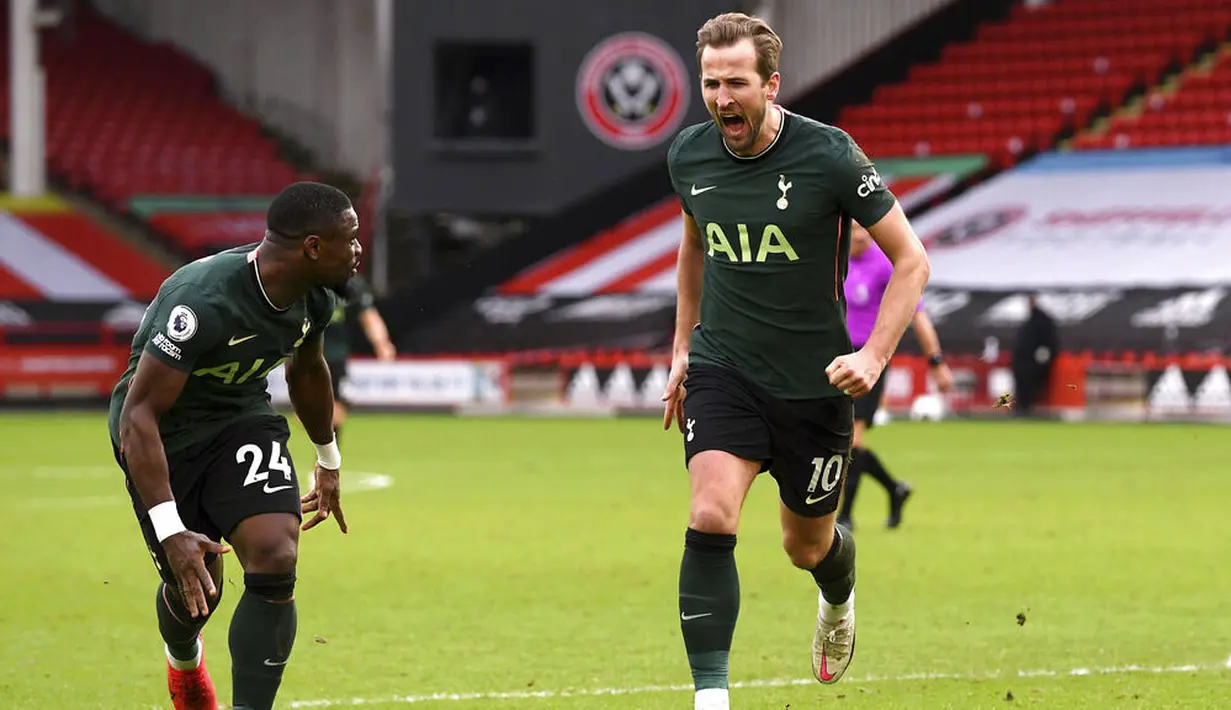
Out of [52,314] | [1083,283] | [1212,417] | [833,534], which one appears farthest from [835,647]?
[52,314]

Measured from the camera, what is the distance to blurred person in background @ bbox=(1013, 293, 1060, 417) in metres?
29.3

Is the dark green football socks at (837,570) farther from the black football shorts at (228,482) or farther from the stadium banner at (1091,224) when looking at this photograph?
the stadium banner at (1091,224)

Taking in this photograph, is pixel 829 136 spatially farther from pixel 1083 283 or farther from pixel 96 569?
pixel 1083 283

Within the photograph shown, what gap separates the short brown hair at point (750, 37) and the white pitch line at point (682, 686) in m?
2.61

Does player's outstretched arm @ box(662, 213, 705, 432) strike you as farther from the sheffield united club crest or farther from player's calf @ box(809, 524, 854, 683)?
the sheffield united club crest

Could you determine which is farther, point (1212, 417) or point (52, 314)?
point (52, 314)

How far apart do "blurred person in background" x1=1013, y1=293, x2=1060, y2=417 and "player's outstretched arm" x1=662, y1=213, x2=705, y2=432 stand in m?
22.3

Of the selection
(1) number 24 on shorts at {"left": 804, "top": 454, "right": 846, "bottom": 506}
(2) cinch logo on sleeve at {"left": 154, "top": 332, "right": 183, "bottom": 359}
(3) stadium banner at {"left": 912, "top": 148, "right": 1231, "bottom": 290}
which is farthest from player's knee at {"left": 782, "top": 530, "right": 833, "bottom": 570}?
(3) stadium banner at {"left": 912, "top": 148, "right": 1231, "bottom": 290}

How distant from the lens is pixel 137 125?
3922cm

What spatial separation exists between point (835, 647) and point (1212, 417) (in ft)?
72.5

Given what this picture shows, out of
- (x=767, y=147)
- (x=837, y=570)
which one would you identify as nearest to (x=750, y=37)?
(x=767, y=147)

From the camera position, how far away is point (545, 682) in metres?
8.26

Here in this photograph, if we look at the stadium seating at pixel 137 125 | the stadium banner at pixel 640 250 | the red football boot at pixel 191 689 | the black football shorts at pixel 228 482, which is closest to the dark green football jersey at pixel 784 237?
the black football shorts at pixel 228 482

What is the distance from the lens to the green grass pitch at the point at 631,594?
321 inches
